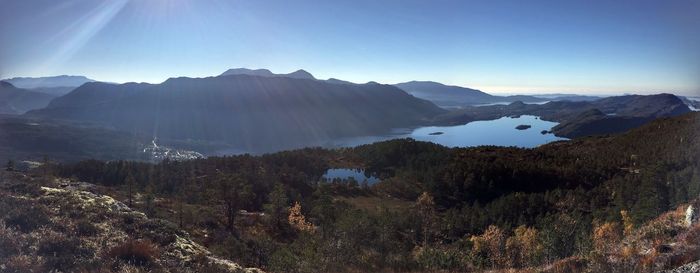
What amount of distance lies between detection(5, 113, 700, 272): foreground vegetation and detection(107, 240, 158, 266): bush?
19.6ft

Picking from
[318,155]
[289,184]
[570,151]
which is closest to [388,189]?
[289,184]

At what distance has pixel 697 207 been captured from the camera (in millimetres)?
16594

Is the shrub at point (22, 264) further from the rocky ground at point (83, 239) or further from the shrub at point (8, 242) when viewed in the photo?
the shrub at point (8, 242)

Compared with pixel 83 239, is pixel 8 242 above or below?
above

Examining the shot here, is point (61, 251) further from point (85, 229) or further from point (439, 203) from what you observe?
point (439, 203)

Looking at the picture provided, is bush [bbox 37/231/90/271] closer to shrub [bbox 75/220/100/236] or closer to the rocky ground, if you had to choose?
the rocky ground

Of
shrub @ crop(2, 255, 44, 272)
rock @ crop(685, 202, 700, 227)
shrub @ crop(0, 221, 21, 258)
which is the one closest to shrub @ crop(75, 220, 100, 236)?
shrub @ crop(0, 221, 21, 258)

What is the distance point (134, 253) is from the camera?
49.0 feet

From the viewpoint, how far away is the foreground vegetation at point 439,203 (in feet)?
67.5

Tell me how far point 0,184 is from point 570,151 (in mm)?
142122

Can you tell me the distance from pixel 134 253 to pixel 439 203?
87.0 metres

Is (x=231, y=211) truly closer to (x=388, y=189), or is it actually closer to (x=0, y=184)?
(x=0, y=184)

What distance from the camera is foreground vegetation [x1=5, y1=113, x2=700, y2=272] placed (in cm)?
2058

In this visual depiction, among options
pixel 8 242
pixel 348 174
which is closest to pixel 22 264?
pixel 8 242
